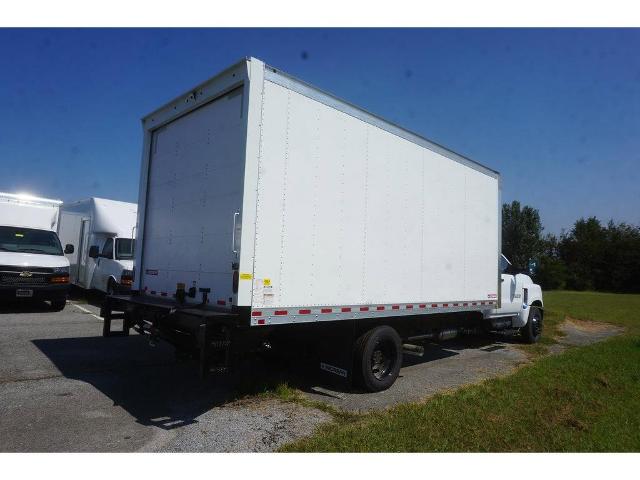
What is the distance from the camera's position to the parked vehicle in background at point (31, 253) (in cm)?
1048

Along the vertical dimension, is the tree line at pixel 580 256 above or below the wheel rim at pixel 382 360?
above

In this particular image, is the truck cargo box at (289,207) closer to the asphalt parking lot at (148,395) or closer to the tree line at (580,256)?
the asphalt parking lot at (148,395)

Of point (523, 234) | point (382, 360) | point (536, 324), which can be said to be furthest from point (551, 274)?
point (382, 360)

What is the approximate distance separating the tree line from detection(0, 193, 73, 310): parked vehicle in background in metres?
50.2

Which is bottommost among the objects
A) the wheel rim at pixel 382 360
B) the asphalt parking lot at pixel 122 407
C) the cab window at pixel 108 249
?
the asphalt parking lot at pixel 122 407

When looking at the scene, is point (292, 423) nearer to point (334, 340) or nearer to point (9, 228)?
point (334, 340)

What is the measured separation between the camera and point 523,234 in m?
54.5

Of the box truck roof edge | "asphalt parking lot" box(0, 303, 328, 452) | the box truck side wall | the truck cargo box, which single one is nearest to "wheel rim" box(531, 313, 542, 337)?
the box truck side wall

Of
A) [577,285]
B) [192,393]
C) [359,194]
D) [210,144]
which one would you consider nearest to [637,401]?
[359,194]

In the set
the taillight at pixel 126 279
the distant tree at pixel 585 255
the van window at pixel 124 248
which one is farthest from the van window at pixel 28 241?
the distant tree at pixel 585 255

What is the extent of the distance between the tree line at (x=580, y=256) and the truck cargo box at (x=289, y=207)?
50436 mm

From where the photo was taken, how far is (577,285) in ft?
190

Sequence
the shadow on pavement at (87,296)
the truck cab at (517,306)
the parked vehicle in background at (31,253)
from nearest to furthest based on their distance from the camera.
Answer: the truck cab at (517,306), the parked vehicle in background at (31,253), the shadow on pavement at (87,296)

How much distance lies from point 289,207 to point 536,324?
333 inches
